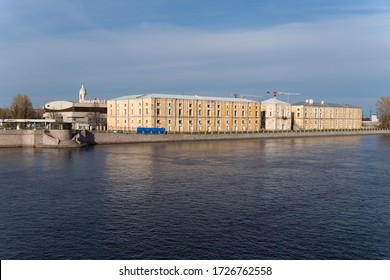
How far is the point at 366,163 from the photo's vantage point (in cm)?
5534

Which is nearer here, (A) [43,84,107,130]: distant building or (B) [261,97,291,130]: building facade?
(A) [43,84,107,130]: distant building

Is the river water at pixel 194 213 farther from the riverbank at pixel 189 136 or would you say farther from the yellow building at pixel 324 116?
the yellow building at pixel 324 116

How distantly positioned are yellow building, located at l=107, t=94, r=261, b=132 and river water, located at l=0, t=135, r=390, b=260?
200 feet

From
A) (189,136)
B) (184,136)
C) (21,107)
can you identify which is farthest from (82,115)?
(189,136)

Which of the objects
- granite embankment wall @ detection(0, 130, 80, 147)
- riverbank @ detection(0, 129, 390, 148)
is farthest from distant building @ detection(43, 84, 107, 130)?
granite embankment wall @ detection(0, 130, 80, 147)

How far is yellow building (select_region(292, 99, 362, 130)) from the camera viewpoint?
154 meters

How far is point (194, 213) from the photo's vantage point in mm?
27391

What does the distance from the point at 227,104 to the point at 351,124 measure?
7522 centimetres

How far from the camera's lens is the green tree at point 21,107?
378 feet

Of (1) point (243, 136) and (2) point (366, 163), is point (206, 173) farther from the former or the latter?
(1) point (243, 136)

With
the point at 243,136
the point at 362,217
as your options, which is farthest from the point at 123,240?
the point at 243,136

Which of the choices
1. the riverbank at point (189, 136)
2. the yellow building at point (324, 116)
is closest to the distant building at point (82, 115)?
the riverbank at point (189, 136)

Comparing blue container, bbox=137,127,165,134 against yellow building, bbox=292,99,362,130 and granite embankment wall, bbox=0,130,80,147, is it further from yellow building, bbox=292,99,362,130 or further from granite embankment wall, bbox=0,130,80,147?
yellow building, bbox=292,99,362,130

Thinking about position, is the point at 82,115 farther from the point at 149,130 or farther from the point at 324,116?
the point at 324,116
